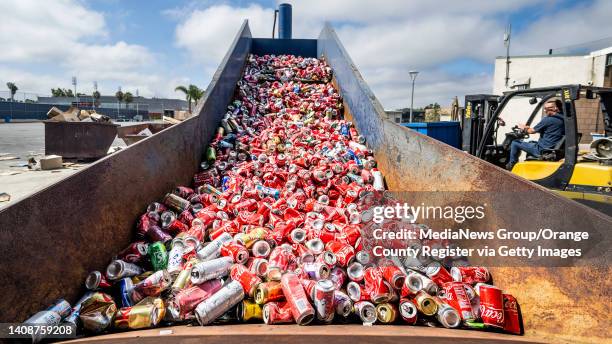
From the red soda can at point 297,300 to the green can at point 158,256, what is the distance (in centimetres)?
102

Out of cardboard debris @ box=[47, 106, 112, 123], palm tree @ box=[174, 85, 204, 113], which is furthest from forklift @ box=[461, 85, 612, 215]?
palm tree @ box=[174, 85, 204, 113]

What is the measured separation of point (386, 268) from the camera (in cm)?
208

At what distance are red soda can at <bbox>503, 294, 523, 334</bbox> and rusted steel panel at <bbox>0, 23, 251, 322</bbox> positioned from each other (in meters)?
2.56

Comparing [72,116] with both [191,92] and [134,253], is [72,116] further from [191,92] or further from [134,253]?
[191,92]

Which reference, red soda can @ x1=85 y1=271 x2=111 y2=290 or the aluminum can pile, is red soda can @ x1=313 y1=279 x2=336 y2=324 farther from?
red soda can @ x1=85 y1=271 x2=111 y2=290

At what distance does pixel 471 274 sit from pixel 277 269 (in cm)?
131

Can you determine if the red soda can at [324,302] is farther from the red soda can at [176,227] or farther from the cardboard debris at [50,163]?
the cardboard debris at [50,163]

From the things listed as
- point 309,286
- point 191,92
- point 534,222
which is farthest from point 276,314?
point 191,92

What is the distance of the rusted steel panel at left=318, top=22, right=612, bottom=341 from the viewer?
1.67 m

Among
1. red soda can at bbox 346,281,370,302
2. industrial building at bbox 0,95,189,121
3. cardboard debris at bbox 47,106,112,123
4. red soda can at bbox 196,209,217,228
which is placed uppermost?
industrial building at bbox 0,95,189,121

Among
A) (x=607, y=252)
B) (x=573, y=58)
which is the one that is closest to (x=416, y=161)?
(x=607, y=252)

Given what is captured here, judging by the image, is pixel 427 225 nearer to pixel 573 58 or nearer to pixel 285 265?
pixel 285 265

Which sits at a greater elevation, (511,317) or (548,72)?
(548,72)

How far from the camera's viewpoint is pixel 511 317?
1857 mm
